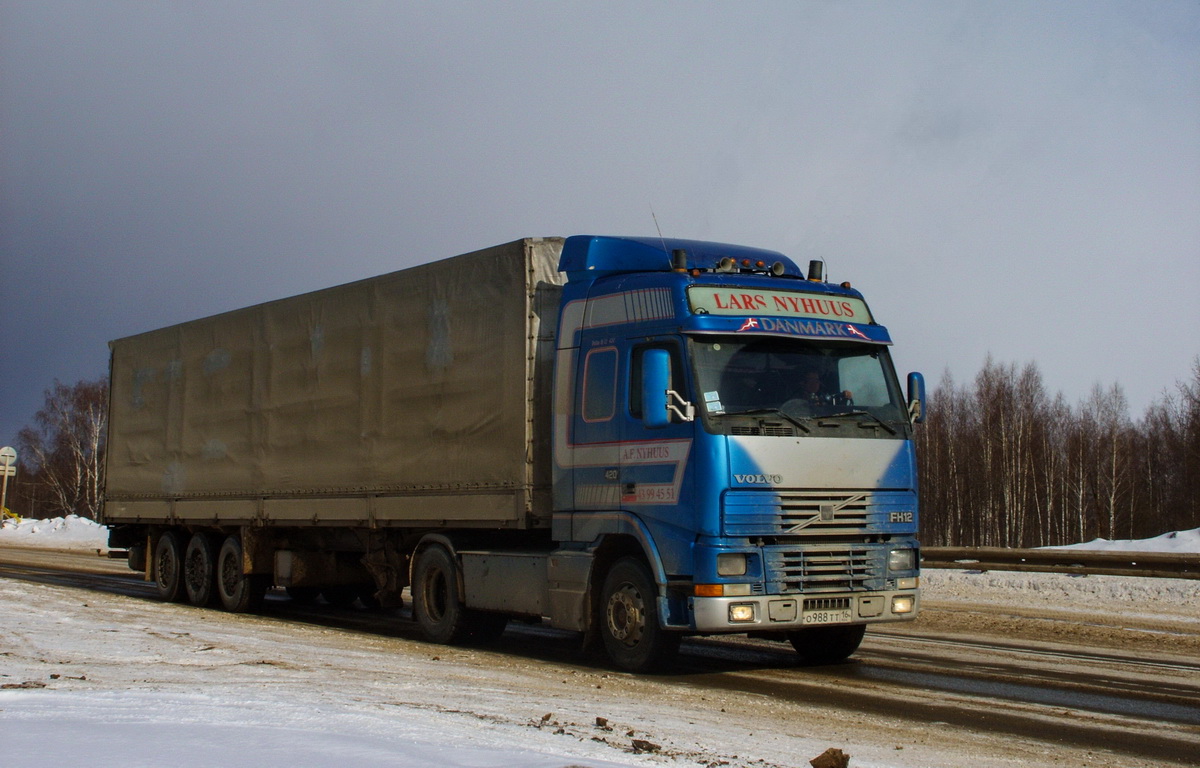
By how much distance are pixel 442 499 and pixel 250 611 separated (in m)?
5.44

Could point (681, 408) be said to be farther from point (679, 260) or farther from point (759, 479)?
point (679, 260)

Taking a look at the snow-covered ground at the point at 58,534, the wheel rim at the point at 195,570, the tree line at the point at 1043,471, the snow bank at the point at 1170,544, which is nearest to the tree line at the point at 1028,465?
the tree line at the point at 1043,471

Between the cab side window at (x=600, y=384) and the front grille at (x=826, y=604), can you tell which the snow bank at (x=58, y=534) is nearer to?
the cab side window at (x=600, y=384)

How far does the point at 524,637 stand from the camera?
13.7 m

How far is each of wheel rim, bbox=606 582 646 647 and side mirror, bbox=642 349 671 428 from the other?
5.27ft

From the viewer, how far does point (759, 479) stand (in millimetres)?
9391

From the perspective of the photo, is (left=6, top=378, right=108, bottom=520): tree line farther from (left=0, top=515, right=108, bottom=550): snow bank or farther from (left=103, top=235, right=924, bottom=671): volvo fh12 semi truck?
(left=103, top=235, right=924, bottom=671): volvo fh12 semi truck

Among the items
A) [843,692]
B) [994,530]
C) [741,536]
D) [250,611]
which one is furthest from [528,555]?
[994,530]

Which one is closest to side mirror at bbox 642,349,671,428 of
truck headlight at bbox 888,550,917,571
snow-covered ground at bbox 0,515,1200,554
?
truck headlight at bbox 888,550,917,571

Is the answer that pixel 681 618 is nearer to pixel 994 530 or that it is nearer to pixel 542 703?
pixel 542 703

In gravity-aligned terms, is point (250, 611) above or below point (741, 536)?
below

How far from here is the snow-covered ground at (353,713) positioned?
5387mm

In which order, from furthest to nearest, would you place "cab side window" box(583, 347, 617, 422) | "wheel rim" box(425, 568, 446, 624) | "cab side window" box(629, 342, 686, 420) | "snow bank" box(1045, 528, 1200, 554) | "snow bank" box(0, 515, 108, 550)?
"snow bank" box(0, 515, 108, 550)
"snow bank" box(1045, 528, 1200, 554)
"wheel rim" box(425, 568, 446, 624)
"cab side window" box(583, 347, 617, 422)
"cab side window" box(629, 342, 686, 420)

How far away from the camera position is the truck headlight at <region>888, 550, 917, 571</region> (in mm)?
10125
